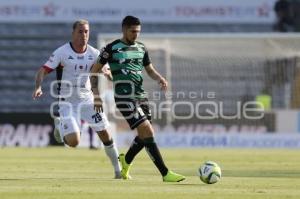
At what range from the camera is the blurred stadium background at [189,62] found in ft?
89.9

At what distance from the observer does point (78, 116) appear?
13.6 m

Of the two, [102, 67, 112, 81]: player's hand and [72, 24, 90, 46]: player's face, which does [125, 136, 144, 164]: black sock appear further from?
[72, 24, 90, 46]: player's face

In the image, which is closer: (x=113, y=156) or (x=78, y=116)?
(x=113, y=156)

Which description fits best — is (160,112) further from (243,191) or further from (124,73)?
(243,191)

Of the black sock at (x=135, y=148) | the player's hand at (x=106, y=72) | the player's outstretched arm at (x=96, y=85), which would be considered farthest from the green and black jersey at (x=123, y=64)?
the player's hand at (x=106, y=72)

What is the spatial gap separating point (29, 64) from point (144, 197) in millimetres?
24571

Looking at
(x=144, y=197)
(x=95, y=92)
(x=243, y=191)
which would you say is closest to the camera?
(x=144, y=197)

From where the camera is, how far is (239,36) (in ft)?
94.4

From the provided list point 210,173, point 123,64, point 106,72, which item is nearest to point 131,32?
point 123,64

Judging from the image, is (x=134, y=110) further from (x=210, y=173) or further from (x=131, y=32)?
(x=210, y=173)

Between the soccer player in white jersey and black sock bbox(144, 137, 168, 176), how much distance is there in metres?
1.07

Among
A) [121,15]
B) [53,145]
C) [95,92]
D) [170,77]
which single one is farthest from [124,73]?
[121,15]

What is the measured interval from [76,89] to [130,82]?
132 cm

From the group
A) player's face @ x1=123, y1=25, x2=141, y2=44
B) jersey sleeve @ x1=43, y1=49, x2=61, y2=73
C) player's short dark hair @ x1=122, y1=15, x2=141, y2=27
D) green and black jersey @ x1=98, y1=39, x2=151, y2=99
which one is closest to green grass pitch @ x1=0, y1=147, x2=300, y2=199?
green and black jersey @ x1=98, y1=39, x2=151, y2=99
